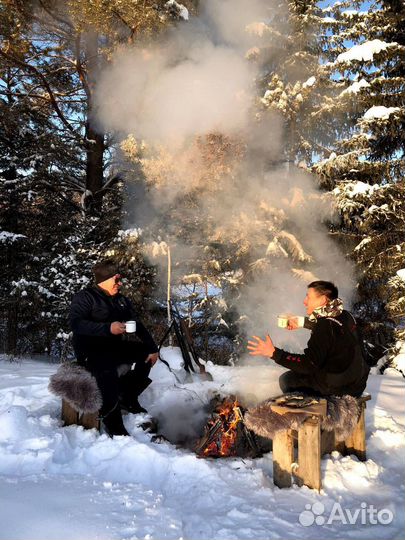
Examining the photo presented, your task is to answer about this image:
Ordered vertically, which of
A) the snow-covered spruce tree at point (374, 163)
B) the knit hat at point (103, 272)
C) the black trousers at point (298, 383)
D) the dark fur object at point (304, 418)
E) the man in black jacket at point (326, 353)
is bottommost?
the dark fur object at point (304, 418)

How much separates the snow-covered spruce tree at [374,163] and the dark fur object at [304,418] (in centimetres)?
430

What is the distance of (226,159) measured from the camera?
786 centimetres

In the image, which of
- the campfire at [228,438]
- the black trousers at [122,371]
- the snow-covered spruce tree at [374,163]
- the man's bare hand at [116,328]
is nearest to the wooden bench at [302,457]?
the campfire at [228,438]

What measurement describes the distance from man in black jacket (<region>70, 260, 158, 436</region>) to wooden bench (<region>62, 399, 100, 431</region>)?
74 mm

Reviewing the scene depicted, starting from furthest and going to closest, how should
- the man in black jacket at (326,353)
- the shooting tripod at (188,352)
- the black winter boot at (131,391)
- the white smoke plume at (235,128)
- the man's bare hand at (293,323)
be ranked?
the white smoke plume at (235,128) → the shooting tripod at (188,352) → the black winter boot at (131,391) → the man's bare hand at (293,323) → the man in black jacket at (326,353)

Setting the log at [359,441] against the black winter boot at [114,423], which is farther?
the black winter boot at [114,423]

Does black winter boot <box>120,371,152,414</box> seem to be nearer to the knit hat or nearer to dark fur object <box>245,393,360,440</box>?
the knit hat

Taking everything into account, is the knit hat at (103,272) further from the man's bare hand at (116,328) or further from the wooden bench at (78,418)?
the wooden bench at (78,418)

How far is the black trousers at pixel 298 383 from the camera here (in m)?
3.02

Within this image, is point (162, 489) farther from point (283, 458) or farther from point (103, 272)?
point (103, 272)

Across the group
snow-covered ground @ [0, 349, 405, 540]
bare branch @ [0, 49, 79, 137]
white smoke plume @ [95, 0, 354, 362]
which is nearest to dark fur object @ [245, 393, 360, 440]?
snow-covered ground @ [0, 349, 405, 540]

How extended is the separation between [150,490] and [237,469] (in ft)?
2.06
